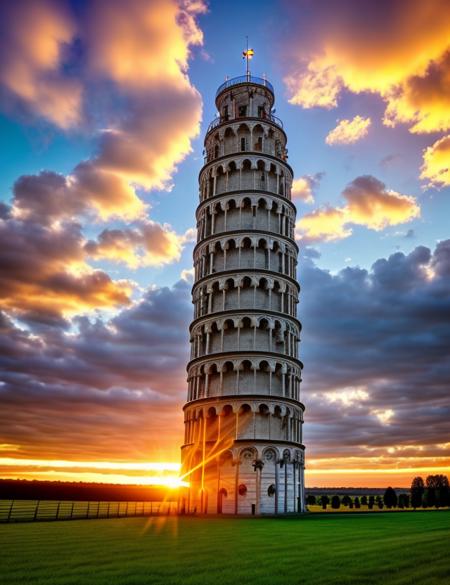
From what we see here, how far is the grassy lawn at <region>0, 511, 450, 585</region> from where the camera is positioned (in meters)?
14.3

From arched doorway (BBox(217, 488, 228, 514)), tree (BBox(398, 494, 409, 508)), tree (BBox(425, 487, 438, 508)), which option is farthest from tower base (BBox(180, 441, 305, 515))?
tree (BBox(425, 487, 438, 508))

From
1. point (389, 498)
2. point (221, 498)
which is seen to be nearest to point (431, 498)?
point (389, 498)

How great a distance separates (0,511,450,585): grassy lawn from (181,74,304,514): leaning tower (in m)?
24.6

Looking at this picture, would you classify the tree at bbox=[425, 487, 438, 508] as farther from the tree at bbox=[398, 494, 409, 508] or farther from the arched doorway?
the arched doorway

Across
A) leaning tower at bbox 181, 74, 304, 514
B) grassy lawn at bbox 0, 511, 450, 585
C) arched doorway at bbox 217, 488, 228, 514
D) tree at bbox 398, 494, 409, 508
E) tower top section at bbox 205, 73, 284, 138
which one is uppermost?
tower top section at bbox 205, 73, 284, 138

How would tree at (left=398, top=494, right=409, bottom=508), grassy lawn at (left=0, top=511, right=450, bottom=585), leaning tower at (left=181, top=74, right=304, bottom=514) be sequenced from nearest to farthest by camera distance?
1. grassy lawn at (left=0, top=511, right=450, bottom=585)
2. leaning tower at (left=181, top=74, right=304, bottom=514)
3. tree at (left=398, top=494, right=409, bottom=508)

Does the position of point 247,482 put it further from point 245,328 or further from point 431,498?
point 431,498

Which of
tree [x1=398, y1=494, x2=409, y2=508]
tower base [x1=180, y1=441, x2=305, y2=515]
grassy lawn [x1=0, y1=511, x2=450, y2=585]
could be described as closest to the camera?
grassy lawn [x1=0, y1=511, x2=450, y2=585]

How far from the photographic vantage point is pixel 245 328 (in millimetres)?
55688

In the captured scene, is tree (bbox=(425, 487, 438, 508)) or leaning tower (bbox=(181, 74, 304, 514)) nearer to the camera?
leaning tower (bbox=(181, 74, 304, 514))

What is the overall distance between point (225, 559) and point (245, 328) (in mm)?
38446

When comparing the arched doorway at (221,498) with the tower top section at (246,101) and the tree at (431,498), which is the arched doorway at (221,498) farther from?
the tree at (431,498)

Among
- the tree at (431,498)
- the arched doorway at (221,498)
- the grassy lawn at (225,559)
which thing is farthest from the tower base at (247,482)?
the tree at (431,498)

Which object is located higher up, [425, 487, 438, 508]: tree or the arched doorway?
[425, 487, 438, 508]: tree
